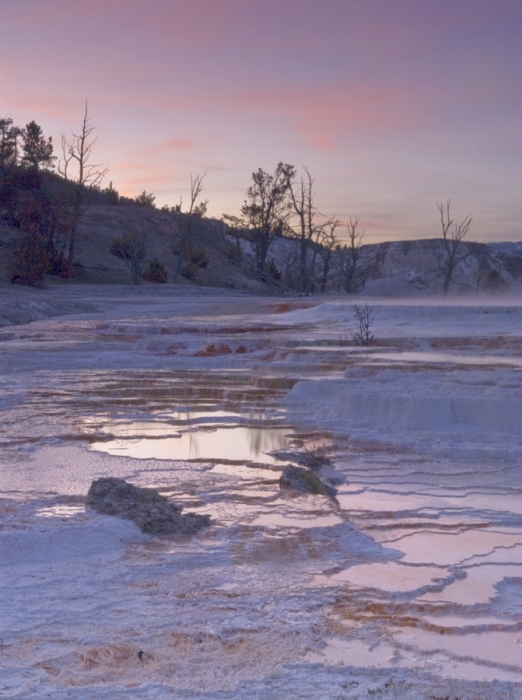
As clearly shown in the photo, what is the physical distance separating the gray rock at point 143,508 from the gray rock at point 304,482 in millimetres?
728

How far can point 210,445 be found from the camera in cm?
602

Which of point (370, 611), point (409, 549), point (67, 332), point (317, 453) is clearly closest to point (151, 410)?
point (317, 453)

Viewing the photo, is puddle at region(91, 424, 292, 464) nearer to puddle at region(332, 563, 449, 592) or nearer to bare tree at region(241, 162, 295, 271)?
puddle at region(332, 563, 449, 592)

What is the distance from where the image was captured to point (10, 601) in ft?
9.43

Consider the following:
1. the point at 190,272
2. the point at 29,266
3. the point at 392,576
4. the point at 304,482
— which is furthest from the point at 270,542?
the point at 190,272

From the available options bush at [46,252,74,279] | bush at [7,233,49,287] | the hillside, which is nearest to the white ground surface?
bush at [7,233,49,287]

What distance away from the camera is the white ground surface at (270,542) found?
2453 mm

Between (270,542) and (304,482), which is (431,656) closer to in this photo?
(270,542)

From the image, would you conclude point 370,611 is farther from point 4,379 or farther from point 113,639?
point 4,379

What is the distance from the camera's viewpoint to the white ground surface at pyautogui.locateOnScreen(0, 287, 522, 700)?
2.45m

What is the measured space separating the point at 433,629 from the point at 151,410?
5119 millimetres

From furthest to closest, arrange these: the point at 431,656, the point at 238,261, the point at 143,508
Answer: the point at 238,261 → the point at 143,508 → the point at 431,656

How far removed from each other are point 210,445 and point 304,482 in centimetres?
154

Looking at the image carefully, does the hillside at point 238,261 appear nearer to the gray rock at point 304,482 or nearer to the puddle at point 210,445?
the puddle at point 210,445
